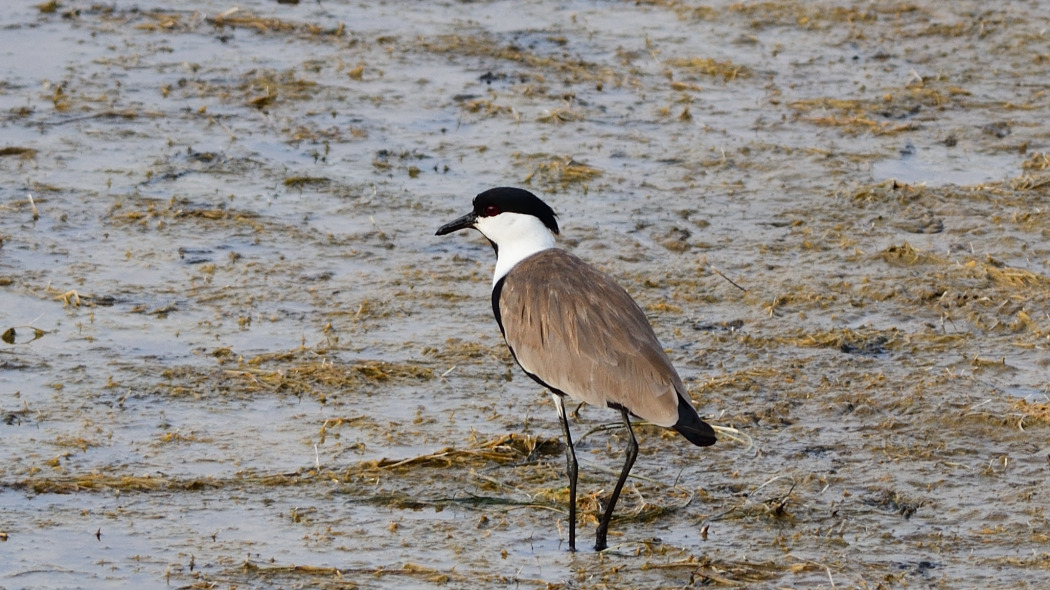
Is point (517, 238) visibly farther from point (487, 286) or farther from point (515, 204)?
point (487, 286)

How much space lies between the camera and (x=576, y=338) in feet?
18.8

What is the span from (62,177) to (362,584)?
4905 millimetres

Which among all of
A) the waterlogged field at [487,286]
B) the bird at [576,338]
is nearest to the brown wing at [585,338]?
the bird at [576,338]

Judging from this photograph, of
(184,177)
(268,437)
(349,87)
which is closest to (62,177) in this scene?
(184,177)

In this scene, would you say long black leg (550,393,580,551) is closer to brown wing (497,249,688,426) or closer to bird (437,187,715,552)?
bird (437,187,715,552)

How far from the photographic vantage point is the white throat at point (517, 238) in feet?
20.4

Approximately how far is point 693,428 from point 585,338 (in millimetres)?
587

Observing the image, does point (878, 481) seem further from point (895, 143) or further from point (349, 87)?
point (349, 87)

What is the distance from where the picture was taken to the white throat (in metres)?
6.23

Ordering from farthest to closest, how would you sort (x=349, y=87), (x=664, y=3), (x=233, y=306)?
(x=664, y=3)
(x=349, y=87)
(x=233, y=306)

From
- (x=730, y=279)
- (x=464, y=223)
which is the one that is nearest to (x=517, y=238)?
(x=464, y=223)

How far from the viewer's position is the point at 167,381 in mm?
6969

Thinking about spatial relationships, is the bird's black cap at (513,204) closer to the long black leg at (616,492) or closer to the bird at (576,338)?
the bird at (576,338)

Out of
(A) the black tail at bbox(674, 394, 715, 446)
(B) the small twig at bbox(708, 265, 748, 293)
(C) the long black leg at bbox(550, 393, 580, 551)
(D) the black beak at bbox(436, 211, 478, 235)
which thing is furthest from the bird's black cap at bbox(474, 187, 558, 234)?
(B) the small twig at bbox(708, 265, 748, 293)
